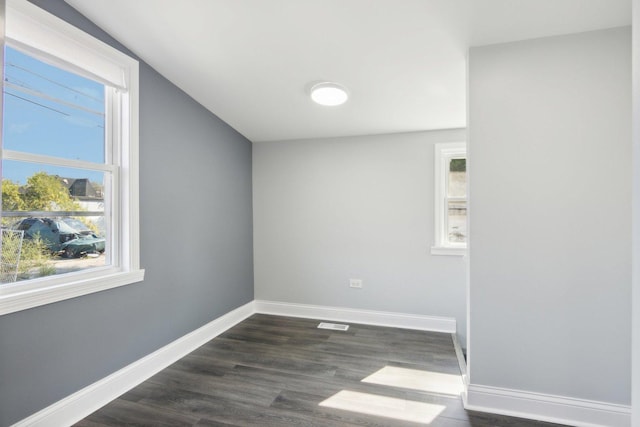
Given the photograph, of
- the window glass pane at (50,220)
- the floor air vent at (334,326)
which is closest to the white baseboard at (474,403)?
the window glass pane at (50,220)

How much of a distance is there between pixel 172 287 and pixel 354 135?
2.48m

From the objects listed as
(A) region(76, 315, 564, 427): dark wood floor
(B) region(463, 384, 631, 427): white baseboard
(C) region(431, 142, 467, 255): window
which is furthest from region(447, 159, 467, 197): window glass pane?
(B) region(463, 384, 631, 427): white baseboard

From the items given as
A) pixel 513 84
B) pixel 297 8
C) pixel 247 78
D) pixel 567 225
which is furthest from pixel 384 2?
pixel 567 225

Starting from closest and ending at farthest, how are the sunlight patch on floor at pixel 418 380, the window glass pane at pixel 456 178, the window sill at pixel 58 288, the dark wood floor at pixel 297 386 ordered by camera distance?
1. the window sill at pixel 58 288
2. the dark wood floor at pixel 297 386
3. the sunlight patch on floor at pixel 418 380
4. the window glass pane at pixel 456 178

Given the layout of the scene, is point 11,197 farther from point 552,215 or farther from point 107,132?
point 552,215

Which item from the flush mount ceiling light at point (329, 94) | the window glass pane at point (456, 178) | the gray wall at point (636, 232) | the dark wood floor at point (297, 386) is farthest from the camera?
the window glass pane at point (456, 178)

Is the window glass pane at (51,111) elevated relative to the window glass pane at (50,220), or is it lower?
elevated

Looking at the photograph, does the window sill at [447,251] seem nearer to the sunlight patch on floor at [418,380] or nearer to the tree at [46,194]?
the sunlight patch on floor at [418,380]

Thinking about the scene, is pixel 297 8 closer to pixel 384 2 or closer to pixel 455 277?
pixel 384 2

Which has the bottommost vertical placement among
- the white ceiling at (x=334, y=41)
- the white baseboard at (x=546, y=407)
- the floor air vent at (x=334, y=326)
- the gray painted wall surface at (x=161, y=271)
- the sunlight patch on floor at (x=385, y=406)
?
the sunlight patch on floor at (x=385, y=406)

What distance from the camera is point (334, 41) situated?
2.02 meters

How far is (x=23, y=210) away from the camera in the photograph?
1731 millimetres

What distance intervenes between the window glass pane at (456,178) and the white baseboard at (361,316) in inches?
54.5

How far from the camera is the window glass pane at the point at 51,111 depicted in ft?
5.54
